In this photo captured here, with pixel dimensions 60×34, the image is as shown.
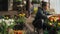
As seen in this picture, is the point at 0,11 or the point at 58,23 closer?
the point at 58,23

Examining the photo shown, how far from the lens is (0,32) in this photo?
1.42 meters

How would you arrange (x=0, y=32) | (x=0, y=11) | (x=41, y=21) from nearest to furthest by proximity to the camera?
1. (x=0, y=32)
2. (x=41, y=21)
3. (x=0, y=11)

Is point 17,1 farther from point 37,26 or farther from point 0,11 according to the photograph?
point 37,26

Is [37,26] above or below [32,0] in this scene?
below

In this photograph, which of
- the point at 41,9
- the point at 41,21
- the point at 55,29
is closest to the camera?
the point at 55,29

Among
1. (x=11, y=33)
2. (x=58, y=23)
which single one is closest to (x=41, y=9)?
(x=58, y=23)

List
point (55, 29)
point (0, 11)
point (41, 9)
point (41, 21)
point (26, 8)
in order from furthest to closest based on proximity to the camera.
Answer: point (0, 11) < point (26, 8) < point (41, 9) < point (41, 21) < point (55, 29)

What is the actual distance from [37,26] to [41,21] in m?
0.06

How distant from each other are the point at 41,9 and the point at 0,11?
1083 millimetres

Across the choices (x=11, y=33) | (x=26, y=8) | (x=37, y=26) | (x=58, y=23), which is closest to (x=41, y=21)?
(x=37, y=26)

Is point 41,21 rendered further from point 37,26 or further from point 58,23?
point 58,23

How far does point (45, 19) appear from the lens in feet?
5.70

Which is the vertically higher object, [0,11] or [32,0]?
[32,0]

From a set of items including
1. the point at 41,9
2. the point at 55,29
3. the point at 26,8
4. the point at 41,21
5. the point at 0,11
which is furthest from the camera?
the point at 0,11
